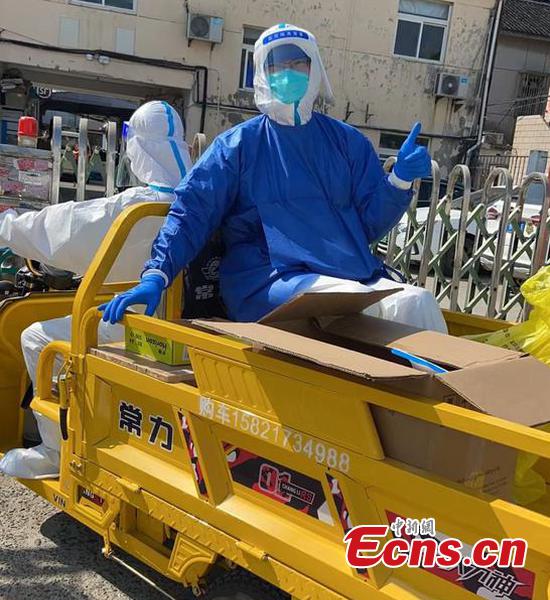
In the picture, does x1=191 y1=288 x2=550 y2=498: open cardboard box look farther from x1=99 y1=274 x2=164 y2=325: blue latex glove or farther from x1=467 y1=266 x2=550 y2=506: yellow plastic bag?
x1=99 y1=274 x2=164 y2=325: blue latex glove

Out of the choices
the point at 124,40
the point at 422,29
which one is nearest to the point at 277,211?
the point at 124,40

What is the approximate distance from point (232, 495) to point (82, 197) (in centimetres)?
368

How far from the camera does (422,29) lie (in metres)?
14.6

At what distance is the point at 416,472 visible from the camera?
1.40 m

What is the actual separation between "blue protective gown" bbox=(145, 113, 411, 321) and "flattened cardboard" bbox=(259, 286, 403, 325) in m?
0.37

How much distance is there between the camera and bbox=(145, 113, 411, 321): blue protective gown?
7.68ft

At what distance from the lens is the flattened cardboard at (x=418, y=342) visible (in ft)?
5.41

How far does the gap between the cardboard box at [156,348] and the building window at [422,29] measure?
1392cm

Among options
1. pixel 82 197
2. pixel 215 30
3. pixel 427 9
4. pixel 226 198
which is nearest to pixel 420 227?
pixel 82 197

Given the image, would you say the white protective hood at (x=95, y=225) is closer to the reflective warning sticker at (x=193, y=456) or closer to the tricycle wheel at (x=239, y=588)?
the reflective warning sticker at (x=193, y=456)

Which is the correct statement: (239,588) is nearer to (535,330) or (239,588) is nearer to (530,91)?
(535,330)

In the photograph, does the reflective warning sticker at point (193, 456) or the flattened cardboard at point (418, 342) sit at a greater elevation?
the flattened cardboard at point (418, 342)

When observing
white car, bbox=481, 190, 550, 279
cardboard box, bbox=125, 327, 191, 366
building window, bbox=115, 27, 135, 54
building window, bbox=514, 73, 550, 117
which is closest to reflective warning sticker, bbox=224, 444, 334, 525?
cardboard box, bbox=125, 327, 191, 366

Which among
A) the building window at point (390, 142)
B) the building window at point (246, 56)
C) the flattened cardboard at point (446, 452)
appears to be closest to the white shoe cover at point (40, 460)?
the flattened cardboard at point (446, 452)
